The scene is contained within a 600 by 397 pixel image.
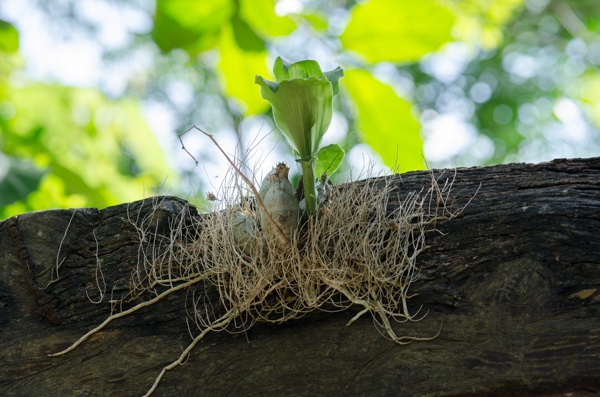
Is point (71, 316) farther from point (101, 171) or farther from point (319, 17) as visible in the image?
point (101, 171)

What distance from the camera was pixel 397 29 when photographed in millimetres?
1196

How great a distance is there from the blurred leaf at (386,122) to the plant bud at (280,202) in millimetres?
172

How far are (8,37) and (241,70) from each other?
2.78 ft

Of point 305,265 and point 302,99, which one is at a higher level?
point 302,99

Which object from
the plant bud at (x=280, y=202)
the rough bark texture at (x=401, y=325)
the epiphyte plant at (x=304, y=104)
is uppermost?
the epiphyte plant at (x=304, y=104)

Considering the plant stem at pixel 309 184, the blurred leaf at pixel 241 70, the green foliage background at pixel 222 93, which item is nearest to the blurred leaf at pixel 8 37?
the green foliage background at pixel 222 93

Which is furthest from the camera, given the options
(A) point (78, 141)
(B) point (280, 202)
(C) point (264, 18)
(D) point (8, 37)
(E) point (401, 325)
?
(A) point (78, 141)

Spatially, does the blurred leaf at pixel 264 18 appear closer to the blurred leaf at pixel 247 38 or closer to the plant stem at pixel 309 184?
the blurred leaf at pixel 247 38

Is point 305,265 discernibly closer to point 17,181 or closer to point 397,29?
point 397,29

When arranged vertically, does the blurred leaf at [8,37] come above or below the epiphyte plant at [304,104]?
above

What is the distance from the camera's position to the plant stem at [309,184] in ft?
4.07

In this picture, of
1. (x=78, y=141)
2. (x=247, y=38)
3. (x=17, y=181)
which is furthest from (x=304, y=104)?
(x=78, y=141)

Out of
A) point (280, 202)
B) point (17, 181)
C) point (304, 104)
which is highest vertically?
point (17, 181)

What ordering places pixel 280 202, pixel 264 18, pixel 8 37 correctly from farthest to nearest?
pixel 8 37 < pixel 264 18 < pixel 280 202
